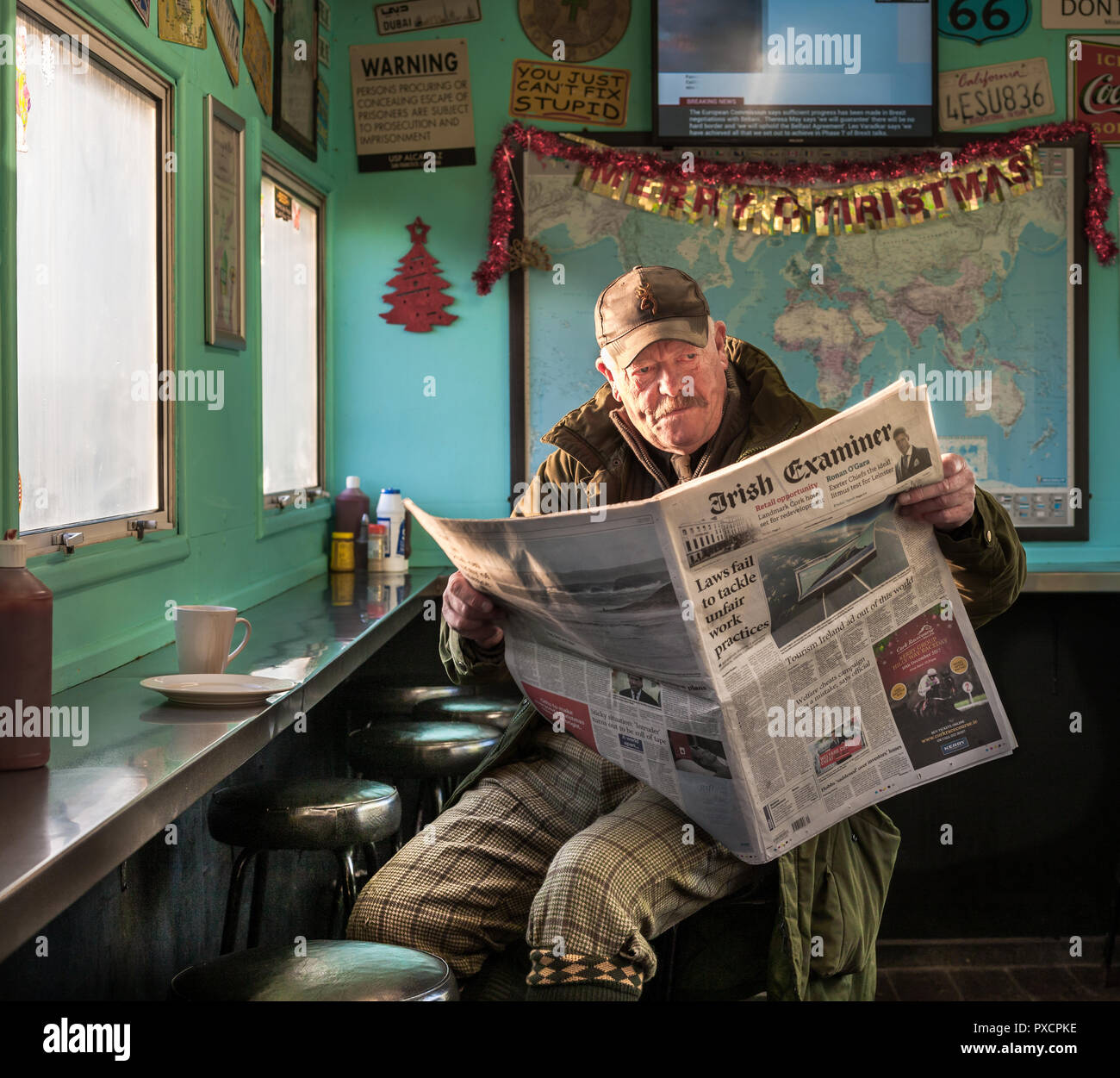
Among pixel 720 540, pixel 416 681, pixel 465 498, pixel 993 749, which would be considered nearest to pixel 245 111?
pixel 465 498

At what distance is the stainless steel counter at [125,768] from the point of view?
937 millimetres

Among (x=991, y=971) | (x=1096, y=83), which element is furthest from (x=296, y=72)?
(x=991, y=971)

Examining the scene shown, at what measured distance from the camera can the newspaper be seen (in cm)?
125

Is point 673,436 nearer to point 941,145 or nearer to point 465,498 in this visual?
point 465,498

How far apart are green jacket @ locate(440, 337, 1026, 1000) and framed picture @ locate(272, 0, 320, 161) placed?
160 cm

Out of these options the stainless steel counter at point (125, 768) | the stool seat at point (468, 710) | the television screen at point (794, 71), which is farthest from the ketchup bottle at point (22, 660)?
the television screen at point (794, 71)

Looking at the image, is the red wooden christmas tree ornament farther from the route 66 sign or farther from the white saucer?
the white saucer

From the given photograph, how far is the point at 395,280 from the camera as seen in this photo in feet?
12.0

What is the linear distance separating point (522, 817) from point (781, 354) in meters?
2.31

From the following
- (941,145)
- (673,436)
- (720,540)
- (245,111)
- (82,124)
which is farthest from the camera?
(941,145)

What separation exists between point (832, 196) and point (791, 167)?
15cm

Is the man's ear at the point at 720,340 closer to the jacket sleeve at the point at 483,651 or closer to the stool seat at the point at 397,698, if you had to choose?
the jacket sleeve at the point at 483,651

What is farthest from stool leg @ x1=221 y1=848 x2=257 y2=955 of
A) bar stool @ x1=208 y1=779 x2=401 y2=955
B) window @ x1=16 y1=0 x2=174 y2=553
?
window @ x1=16 y1=0 x2=174 y2=553

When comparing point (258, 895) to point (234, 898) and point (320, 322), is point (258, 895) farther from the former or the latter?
point (320, 322)
